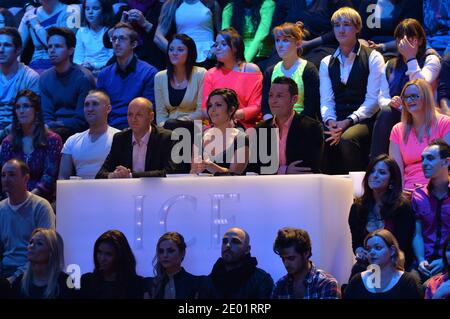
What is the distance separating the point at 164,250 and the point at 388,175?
1.31 meters

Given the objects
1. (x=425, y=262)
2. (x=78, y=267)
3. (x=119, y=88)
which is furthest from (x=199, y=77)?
(x=425, y=262)

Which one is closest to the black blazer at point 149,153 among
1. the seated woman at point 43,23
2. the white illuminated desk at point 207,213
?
the white illuminated desk at point 207,213

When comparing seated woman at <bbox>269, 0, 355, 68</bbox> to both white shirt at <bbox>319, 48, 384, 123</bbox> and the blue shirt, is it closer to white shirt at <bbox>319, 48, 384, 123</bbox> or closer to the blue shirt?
white shirt at <bbox>319, 48, 384, 123</bbox>

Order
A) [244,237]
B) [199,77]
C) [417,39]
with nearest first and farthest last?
[244,237]
[417,39]
[199,77]

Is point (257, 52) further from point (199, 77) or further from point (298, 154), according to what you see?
point (298, 154)

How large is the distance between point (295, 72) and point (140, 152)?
1295mm

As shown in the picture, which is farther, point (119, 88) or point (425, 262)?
point (119, 88)

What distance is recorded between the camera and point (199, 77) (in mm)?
8430

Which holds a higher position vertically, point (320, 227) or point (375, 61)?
point (375, 61)

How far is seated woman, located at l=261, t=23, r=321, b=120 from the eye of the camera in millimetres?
8117

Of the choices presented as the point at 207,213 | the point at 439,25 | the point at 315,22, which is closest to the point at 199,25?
the point at 315,22

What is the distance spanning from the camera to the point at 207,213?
6.98m

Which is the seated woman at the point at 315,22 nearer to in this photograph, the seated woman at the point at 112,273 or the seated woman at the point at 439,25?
the seated woman at the point at 439,25
